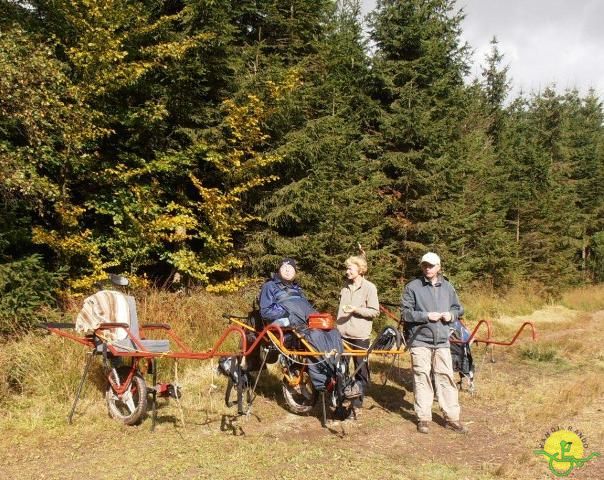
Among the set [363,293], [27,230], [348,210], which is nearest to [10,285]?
[27,230]

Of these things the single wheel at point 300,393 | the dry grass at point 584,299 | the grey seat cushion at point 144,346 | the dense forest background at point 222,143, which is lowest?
the dry grass at point 584,299

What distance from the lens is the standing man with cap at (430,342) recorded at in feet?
19.8

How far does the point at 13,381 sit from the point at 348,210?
747cm

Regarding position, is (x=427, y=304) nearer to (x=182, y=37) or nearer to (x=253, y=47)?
(x=182, y=37)

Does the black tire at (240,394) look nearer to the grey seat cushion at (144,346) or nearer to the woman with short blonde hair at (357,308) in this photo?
the grey seat cushion at (144,346)

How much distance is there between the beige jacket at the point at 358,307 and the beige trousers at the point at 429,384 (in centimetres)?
80

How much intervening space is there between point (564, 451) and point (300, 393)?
2976 mm

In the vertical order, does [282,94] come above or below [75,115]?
above

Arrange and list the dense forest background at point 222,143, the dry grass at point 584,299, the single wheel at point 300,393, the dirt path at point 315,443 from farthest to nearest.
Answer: the dry grass at point 584,299, the dense forest background at point 222,143, the single wheel at point 300,393, the dirt path at point 315,443

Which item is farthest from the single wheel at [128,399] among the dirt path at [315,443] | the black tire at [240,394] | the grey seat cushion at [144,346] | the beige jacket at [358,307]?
the beige jacket at [358,307]

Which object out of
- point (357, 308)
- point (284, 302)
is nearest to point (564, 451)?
point (357, 308)

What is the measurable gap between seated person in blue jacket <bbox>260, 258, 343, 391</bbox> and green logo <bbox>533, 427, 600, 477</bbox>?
2.30 meters

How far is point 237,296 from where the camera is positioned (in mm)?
11148

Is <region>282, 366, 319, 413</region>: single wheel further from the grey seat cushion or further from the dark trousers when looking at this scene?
the grey seat cushion
